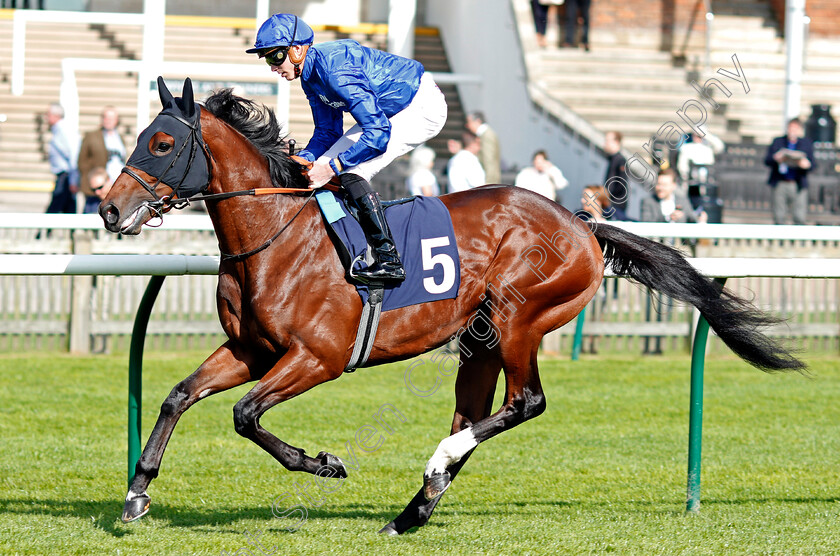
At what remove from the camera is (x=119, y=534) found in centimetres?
412

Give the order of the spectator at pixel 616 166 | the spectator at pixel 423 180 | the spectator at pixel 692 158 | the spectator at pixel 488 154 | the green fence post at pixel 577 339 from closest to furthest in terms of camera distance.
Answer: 1. the green fence post at pixel 577 339
2. the spectator at pixel 616 166
3. the spectator at pixel 423 180
4. the spectator at pixel 692 158
5. the spectator at pixel 488 154

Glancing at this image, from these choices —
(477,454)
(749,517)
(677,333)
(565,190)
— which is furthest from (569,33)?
(749,517)

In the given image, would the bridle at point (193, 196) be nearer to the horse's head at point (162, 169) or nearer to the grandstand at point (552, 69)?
the horse's head at point (162, 169)

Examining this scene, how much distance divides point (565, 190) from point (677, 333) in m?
5.39

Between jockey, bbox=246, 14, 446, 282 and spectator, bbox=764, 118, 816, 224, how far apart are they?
8.79 meters

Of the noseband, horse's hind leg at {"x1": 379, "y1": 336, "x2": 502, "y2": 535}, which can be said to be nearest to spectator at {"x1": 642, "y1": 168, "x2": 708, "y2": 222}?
horse's hind leg at {"x1": 379, "y1": 336, "x2": 502, "y2": 535}

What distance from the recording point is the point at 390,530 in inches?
170

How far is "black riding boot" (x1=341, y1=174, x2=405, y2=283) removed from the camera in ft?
13.6

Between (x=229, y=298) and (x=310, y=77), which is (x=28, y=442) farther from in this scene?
(x=310, y=77)

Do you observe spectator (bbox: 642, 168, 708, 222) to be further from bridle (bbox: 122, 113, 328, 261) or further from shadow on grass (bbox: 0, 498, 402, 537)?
bridle (bbox: 122, 113, 328, 261)

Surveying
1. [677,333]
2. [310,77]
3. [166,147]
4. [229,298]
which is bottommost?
[677,333]

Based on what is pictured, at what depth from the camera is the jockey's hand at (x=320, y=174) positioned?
13.9ft

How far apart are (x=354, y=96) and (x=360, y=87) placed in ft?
0.15

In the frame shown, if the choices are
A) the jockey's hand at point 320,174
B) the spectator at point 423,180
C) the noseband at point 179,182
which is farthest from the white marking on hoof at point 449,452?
the spectator at point 423,180
